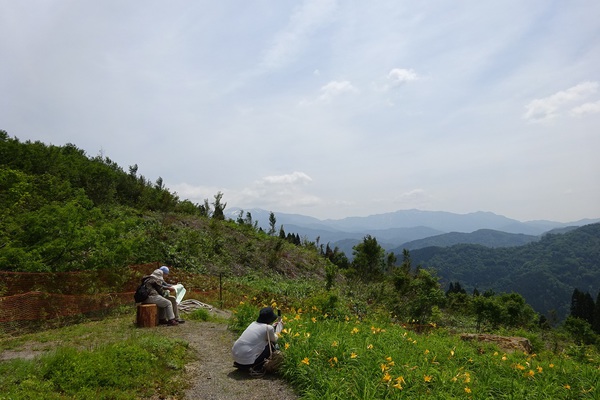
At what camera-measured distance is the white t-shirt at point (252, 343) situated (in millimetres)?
5293

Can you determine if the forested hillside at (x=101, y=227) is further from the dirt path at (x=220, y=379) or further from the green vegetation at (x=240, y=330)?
the dirt path at (x=220, y=379)

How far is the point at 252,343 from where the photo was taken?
532 centimetres

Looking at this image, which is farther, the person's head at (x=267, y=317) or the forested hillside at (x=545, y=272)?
the forested hillside at (x=545, y=272)

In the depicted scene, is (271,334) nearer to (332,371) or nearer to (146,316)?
(332,371)

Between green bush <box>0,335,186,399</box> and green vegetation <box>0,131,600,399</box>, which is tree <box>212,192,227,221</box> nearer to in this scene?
green vegetation <box>0,131,600,399</box>

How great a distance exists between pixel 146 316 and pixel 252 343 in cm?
368

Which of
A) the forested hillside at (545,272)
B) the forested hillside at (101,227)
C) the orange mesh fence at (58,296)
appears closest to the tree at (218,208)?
the forested hillside at (101,227)

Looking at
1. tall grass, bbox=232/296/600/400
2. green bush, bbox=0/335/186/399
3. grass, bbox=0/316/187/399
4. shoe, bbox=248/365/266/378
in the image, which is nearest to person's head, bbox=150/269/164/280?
grass, bbox=0/316/187/399

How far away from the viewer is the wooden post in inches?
307

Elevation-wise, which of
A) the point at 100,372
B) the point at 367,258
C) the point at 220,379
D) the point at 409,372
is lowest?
the point at 220,379

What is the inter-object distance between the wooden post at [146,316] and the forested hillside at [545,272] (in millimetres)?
116376

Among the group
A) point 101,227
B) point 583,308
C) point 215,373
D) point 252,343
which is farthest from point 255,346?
point 583,308

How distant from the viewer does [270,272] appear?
24594 mm

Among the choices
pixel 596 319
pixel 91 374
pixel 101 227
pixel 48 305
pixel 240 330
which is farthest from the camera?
pixel 596 319
